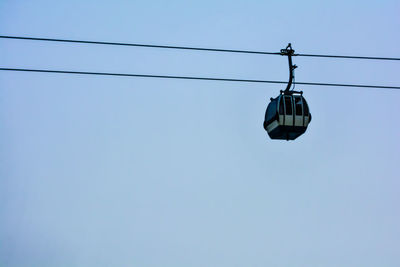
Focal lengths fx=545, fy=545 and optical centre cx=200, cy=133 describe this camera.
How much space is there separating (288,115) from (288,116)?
2cm

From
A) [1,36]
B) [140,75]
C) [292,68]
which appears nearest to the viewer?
[1,36]

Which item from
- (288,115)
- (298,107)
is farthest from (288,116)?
(298,107)

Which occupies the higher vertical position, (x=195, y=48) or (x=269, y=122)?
(x=195, y=48)

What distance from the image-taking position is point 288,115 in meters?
9.11

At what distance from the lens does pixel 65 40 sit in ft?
27.6

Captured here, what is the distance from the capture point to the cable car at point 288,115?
9112mm

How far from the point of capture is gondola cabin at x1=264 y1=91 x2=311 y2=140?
9.11 metres

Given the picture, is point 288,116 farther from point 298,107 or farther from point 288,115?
point 298,107

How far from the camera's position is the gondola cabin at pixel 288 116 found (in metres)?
9.11

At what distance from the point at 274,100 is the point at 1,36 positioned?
180 inches

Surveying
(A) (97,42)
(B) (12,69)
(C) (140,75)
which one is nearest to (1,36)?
(B) (12,69)

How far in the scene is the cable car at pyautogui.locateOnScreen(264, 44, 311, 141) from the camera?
9112mm

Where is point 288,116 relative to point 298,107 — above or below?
below

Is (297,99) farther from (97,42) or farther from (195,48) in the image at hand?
(97,42)
